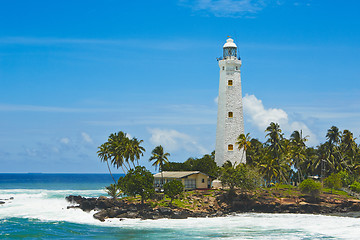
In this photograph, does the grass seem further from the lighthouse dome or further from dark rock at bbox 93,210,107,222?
dark rock at bbox 93,210,107,222

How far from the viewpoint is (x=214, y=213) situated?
55812 mm

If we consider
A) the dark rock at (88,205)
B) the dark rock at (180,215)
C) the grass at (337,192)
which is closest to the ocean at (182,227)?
the dark rock at (88,205)

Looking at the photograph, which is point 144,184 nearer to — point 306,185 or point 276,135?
point 306,185

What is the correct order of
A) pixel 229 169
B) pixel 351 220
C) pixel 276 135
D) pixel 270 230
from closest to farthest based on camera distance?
pixel 270 230 < pixel 351 220 < pixel 229 169 < pixel 276 135

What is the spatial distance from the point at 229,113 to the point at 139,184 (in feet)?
69.9

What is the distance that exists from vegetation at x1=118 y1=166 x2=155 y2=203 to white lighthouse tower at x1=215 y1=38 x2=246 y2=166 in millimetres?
16134

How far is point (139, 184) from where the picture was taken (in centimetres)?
5503

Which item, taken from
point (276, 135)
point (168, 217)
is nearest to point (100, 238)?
point (168, 217)

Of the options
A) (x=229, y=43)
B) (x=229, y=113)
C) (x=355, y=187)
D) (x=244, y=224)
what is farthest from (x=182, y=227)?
(x=229, y=43)

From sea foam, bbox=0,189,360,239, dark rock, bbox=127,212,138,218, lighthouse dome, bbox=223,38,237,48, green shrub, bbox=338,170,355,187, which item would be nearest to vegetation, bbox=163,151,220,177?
sea foam, bbox=0,189,360,239

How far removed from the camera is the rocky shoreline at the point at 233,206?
54469 millimetres

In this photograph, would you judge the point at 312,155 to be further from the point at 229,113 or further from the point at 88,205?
the point at 88,205

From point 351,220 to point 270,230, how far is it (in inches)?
507

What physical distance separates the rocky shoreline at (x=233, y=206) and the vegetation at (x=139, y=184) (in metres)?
1.75
